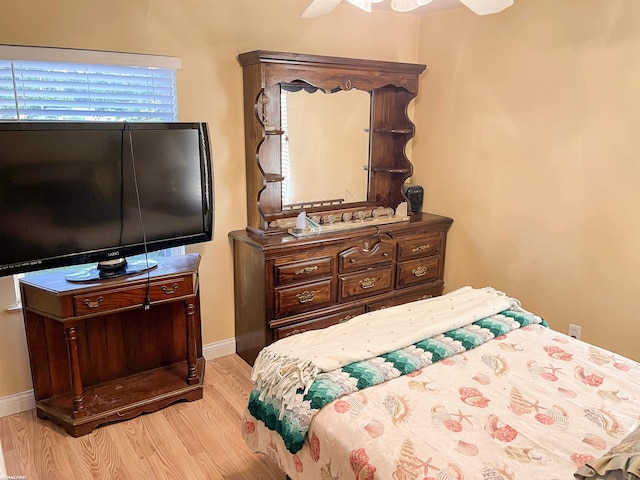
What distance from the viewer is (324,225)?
3.37 metres

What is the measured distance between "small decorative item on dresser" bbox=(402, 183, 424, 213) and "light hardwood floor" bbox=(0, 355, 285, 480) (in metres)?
2.04

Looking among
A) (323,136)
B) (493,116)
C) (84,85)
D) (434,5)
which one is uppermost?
(434,5)

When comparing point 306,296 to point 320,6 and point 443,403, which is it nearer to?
point 443,403

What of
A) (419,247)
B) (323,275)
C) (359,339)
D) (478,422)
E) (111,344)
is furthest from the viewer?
(419,247)

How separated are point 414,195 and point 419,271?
2.08ft

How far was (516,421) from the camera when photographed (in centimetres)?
162

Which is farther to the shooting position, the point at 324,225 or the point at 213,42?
the point at 324,225

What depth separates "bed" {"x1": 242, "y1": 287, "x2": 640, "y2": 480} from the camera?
143 cm

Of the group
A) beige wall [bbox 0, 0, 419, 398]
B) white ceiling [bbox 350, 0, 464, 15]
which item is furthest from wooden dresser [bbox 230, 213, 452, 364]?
white ceiling [bbox 350, 0, 464, 15]

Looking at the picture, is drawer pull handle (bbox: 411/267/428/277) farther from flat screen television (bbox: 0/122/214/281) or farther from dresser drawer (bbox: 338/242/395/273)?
flat screen television (bbox: 0/122/214/281)

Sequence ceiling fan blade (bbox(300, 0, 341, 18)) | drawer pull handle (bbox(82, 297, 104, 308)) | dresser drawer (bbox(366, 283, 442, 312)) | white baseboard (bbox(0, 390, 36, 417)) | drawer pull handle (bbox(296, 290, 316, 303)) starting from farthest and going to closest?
dresser drawer (bbox(366, 283, 442, 312)) < drawer pull handle (bbox(296, 290, 316, 303)) < white baseboard (bbox(0, 390, 36, 417)) < drawer pull handle (bbox(82, 297, 104, 308)) < ceiling fan blade (bbox(300, 0, 341, 18))

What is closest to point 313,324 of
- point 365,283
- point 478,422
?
point 365,283

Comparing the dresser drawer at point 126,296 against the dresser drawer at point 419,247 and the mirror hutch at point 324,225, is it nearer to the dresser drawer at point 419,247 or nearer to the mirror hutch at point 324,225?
the mirror hutch at point 324,225

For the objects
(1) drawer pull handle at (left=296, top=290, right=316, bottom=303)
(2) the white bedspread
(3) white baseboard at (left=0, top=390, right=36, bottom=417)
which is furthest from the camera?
(1) drawer pull handle at (left=296, top=290, right=316, bottom=303)
